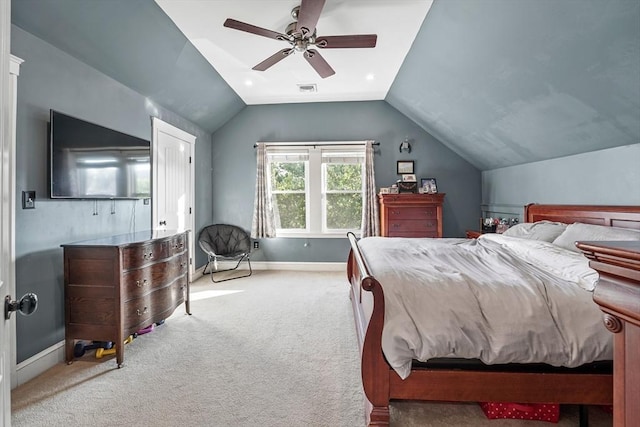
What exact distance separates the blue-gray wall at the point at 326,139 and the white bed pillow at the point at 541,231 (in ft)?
7.23

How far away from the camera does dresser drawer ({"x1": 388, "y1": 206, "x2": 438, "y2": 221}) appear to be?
482cm

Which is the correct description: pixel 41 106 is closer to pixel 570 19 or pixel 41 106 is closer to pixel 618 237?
pixel 570 19

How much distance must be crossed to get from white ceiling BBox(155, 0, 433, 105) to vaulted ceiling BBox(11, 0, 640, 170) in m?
0.04

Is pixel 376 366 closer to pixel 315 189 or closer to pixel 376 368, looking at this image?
pixel 376 368

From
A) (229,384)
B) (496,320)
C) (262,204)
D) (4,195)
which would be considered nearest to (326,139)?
(262,204)

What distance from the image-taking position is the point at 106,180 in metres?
2.82

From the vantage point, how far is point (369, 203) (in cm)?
517

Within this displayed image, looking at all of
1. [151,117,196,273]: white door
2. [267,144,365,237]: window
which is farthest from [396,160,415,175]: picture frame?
[151,117,196,273]: white door

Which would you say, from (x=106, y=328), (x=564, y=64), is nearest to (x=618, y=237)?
(x=564, y=64)

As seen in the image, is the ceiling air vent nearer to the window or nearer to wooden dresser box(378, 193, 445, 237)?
the window

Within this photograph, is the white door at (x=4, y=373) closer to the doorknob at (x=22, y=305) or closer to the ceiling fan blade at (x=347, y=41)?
the doorknob at (x=22, y=305)

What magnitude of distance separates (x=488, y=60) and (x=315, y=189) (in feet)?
10.6

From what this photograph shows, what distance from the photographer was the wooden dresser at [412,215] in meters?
4.79

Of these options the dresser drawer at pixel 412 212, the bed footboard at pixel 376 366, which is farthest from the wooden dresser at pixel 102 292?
the dresser drawer at pixel 412 212
